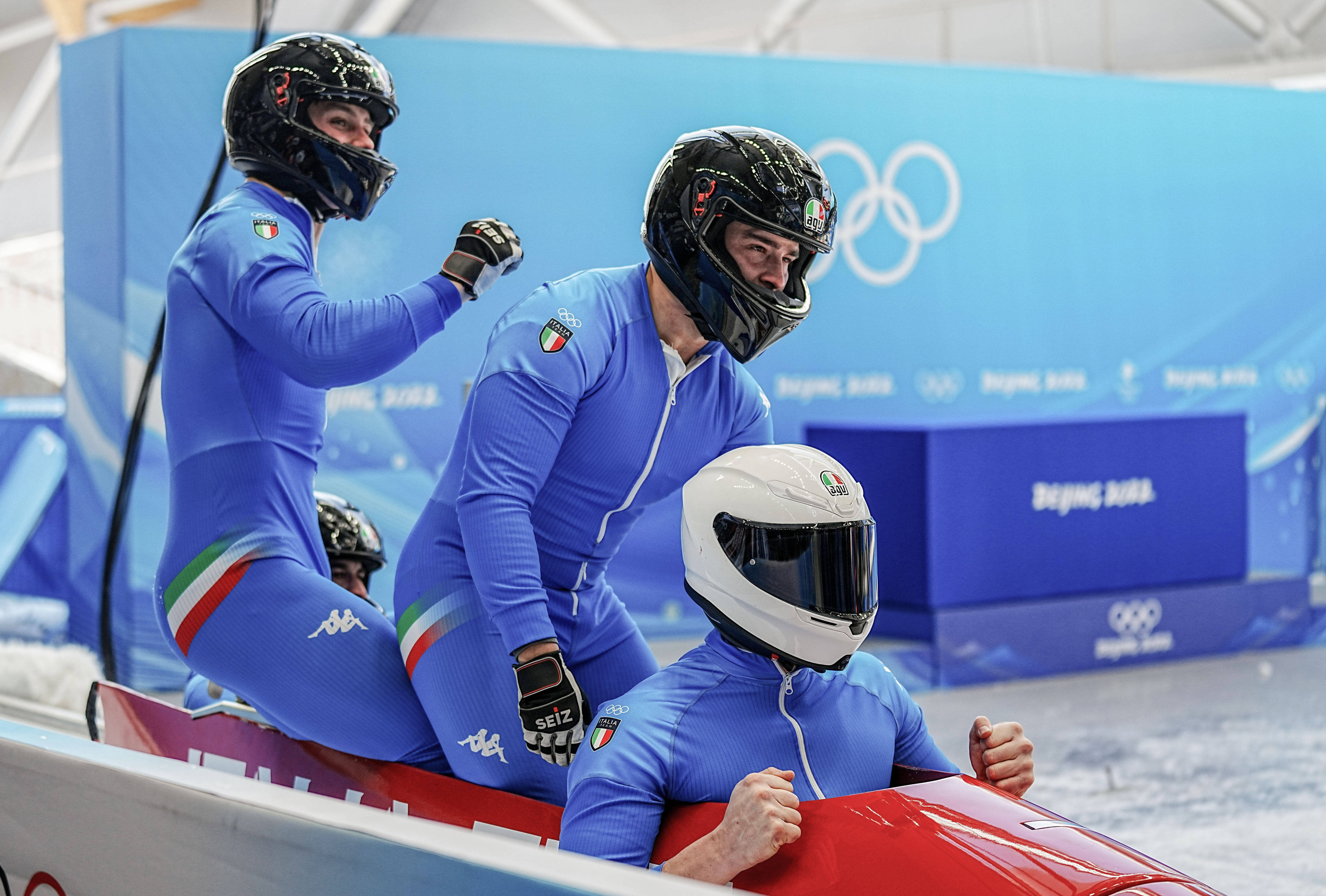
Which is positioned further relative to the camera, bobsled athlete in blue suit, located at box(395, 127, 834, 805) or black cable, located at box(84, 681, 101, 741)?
black cable, located at box(84, 681, 101, 741)

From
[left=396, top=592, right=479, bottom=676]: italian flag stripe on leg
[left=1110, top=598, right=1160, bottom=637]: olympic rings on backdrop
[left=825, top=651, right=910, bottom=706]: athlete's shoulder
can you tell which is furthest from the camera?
[left=1110, top=598, right=1160, bottom=637]: olympic rings on backdrop

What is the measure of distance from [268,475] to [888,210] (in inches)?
195

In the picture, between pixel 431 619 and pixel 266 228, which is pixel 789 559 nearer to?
pixel 431 619

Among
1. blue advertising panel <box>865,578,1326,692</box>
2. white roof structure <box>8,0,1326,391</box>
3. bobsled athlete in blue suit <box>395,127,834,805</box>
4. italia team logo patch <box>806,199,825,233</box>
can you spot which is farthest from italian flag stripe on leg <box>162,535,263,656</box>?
white roof structure <box>8,0,1326,391</box>

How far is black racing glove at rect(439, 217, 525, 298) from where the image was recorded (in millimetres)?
2205

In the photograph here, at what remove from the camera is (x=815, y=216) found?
1.98 metres

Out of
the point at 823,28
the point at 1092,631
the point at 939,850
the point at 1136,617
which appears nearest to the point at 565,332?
the point at 939,850

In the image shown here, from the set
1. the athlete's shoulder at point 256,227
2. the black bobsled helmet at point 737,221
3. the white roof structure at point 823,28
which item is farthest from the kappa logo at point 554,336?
the white roof structure at point 823,28

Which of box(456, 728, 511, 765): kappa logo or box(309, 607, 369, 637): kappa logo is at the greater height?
box(309, 607, 369, 637): kappa logo

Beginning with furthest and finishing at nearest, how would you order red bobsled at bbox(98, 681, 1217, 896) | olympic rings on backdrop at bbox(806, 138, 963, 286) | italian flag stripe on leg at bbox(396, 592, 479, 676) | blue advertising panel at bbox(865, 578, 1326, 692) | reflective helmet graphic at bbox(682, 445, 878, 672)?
olympic rings on backdrop at bbox(806, 138, 963, 286) < blue advertising panel at bbox(865, 578, 1326, 692) < italian flag stripe on leg at bbox(396, 592, 479, 676) < reflective helmet graphic at bbox(682, 445, 878, 672) < red bobsled at bbox(98, 681, 1217, 896)

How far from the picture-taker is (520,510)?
1.94 metres

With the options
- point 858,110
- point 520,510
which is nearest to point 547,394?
point 520,510

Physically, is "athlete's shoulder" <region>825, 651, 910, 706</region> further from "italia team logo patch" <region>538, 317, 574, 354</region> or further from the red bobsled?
"italia team logo patch" <region>538, 317, 574, 354</region>

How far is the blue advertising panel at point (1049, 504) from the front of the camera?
5660 mm
